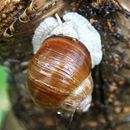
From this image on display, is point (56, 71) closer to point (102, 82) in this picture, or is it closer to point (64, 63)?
point (64, 63)

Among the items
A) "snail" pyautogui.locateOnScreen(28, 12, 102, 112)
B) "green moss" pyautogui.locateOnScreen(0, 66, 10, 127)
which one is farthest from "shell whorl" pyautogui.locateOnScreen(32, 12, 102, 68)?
"green moss" pyautogui.locateOnScreen(0, 66, 10, 127)

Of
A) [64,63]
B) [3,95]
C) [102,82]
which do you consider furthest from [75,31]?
[3,95]

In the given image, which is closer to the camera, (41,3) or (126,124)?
(41,3)

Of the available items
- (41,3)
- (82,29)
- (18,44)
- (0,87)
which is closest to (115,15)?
(82,29)

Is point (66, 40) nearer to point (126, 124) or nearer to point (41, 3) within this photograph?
point (41, 3)

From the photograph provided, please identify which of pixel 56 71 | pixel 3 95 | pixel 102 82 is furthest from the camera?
pixel 3 95

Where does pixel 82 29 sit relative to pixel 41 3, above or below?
below

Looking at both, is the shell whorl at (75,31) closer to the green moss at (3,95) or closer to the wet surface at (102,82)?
the wet surface at (102,82)

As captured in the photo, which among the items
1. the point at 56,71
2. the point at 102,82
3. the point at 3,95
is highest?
the point at 56,71
